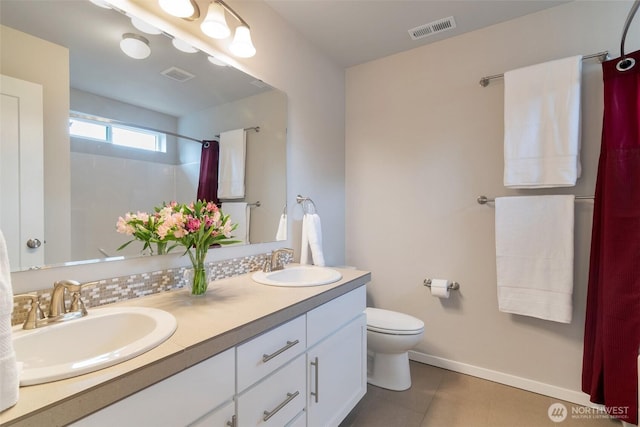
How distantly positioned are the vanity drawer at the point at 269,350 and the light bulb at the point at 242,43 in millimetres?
1363

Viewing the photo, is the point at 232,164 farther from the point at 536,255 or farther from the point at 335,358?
the point at 536,255

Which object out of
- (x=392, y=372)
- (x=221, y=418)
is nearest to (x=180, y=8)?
(x=221, y=418)

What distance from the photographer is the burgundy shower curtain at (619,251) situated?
61.2 inches

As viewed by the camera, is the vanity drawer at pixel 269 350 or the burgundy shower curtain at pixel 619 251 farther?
the burgundy shower curtain at pixel 619 251

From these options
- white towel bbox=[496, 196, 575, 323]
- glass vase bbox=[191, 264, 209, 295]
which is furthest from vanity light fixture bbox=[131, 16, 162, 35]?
white towel bbox=[496, 196, 575, 323]

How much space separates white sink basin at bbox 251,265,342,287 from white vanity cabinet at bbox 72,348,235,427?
0.64 metres

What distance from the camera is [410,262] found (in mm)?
2395

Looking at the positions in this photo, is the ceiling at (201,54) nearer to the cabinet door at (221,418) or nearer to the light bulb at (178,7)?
the light bulb at (178,7)

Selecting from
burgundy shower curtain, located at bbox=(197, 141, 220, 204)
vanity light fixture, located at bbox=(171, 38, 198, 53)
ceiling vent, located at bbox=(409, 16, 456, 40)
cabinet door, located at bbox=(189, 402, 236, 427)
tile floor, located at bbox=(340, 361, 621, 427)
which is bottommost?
tile floor, located at bbox=(340, 361, 621, 427)

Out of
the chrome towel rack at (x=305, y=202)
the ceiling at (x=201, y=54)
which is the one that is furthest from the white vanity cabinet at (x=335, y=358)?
the ceiling at (x=201, y=54)

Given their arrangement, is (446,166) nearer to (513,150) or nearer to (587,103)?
(513,150)

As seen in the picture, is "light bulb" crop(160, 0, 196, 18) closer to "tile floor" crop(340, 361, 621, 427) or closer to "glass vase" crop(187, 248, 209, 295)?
"glass vase" crop(187, 248, 209, 295)

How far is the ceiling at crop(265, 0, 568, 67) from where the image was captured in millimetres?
1854

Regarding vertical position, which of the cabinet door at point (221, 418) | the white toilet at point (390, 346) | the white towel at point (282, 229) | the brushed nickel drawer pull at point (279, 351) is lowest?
the white toilet at point (390, 346)
